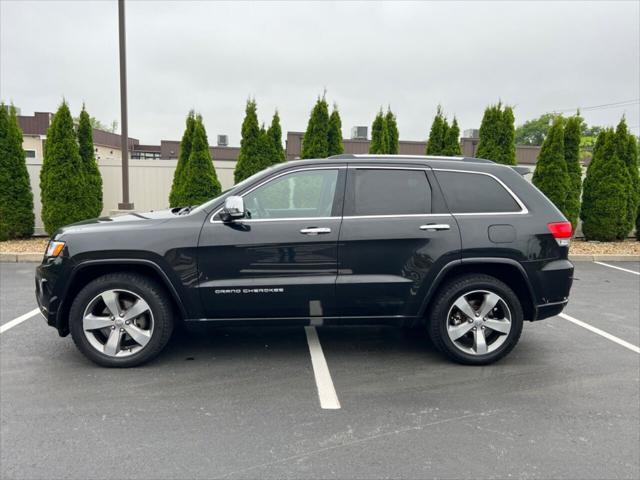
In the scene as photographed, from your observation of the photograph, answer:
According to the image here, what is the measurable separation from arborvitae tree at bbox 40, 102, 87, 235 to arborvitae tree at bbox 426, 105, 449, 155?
8912 mm

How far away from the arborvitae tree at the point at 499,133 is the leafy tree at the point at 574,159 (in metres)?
1.36

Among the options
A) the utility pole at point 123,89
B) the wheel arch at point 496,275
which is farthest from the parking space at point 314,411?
the utility pole at point 123,89

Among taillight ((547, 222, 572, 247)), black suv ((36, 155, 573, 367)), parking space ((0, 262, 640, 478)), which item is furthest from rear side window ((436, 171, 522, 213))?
parking space ((0, 262, 640, 478))

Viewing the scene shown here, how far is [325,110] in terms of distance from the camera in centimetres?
1237

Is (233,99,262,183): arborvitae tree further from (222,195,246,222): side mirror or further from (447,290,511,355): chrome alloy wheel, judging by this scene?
(447,290,511,355): chrome alloy wheel

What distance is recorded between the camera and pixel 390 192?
13.9 feet

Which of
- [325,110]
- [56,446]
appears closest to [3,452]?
[56,446]

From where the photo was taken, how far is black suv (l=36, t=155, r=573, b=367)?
157 inches

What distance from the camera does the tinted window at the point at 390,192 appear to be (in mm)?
4199

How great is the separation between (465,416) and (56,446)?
2.65m

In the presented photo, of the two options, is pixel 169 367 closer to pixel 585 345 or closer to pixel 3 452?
pixel 3 452

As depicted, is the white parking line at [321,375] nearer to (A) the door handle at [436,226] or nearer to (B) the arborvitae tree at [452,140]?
(A) the door handle at [436,226]

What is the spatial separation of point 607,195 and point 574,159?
121 cm

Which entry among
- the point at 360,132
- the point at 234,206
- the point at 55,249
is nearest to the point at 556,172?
the point at 234,206
